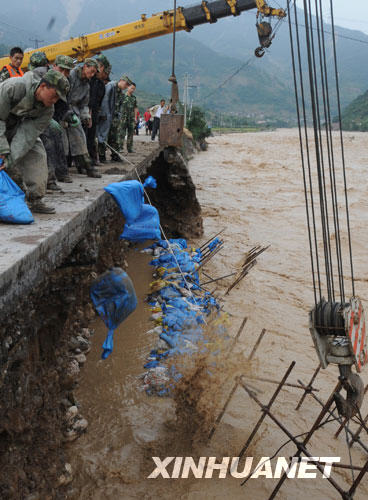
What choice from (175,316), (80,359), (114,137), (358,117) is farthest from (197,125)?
(358,117)

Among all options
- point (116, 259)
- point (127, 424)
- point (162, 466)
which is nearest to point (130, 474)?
point (162, 466)

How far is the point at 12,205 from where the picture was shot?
140 inches

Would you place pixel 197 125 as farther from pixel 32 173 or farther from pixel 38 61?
pixel 32 173

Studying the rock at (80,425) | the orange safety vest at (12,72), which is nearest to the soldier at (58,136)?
the orange safety vest at (12,72)

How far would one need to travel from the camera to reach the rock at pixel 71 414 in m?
4.20

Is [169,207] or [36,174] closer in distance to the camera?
[36,174]

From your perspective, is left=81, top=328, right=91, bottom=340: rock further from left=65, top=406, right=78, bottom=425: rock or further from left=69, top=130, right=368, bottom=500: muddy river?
left=65, top=406, right=78, bottom=425: rock

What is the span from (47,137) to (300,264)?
5725 mm

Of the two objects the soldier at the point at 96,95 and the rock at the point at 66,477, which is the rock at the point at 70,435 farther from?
the soldier at the point at 96,95

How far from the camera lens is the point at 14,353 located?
2764 millimetres

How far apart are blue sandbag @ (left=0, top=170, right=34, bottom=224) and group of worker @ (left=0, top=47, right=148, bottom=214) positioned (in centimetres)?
20

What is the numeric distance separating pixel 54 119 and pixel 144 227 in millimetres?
1910

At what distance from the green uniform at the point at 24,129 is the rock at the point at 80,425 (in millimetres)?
2086

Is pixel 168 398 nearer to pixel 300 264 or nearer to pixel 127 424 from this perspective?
pixel 127 424
